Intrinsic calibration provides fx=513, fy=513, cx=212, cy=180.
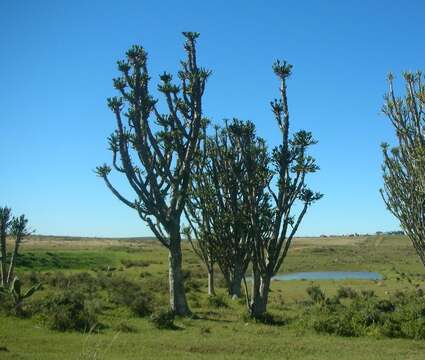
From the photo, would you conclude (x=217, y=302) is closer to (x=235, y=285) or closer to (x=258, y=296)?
(x=235, y=285)

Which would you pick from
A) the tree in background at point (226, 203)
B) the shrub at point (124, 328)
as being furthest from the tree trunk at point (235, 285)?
the shrub at point (124, 328)

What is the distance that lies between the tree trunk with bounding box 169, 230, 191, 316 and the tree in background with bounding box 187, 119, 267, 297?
7.97 feet

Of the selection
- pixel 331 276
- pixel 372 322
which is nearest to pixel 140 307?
pixel 372 322

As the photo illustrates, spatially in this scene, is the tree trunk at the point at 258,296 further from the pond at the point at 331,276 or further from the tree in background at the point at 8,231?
the pond at the point at 331,276

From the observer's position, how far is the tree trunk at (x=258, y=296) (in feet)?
54.8

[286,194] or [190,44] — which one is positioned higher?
[190,44]

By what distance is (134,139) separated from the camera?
1738 centimetres

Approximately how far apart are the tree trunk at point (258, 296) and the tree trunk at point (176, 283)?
2.28 metres

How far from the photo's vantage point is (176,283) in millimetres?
17453

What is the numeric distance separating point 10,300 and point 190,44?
1038 centimetres

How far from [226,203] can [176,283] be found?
453 cm

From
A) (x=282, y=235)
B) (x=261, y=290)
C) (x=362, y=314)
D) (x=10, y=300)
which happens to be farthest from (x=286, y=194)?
(x=10, y=300)

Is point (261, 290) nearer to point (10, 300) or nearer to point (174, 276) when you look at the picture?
point (174, 276)

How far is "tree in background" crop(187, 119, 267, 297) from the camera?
1774 cm
